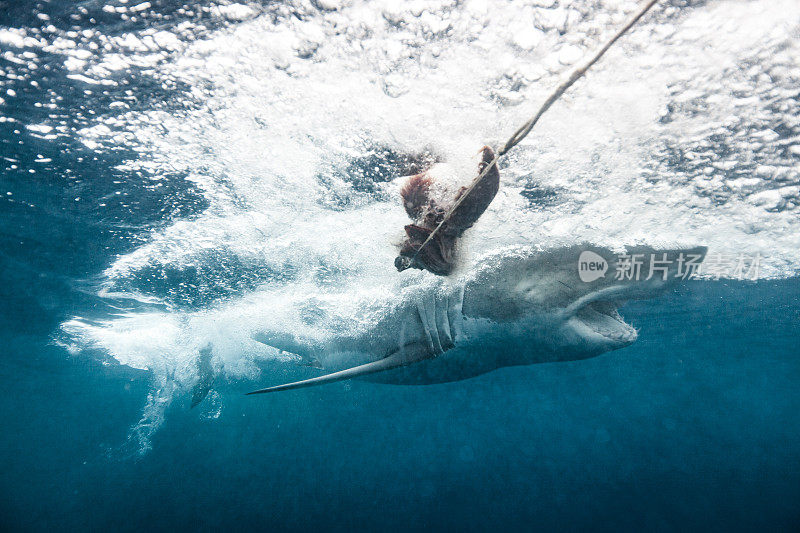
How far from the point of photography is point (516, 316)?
444 centimetres

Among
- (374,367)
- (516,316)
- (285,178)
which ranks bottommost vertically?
(374,367)

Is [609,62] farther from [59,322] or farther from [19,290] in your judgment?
[59,322]

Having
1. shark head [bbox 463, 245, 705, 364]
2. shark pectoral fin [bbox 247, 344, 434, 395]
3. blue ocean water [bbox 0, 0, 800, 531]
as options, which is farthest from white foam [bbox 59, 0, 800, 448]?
shark pectoral fin [bbox 247, 344, 434, 395]

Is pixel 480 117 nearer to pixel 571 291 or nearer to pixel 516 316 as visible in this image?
pixel 571 291

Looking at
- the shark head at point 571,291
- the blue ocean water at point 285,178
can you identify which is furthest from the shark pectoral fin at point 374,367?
the blue ocean water at point 285,178

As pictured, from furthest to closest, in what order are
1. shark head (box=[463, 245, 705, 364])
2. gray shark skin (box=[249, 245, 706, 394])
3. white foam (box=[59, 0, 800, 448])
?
gray shark skin (box=[249, 245, 706, 394]) → shark head (box=[463, 245, 705, 364]) → white foam (box=[59, 0, 800, 448])

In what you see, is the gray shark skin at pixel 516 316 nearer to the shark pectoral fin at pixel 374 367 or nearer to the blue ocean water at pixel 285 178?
the shark pectoral fin at pixel 374 367

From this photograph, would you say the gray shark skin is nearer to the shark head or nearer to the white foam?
the shark head

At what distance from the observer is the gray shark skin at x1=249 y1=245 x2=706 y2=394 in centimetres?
356

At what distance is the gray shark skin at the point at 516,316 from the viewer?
140 inches

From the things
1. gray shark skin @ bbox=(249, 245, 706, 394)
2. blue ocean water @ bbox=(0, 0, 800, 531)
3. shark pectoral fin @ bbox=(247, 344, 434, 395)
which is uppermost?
blue ocean water @ bbox=(0, 0, 800, 531)

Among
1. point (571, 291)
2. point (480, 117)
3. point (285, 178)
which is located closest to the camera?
point (571, 291)

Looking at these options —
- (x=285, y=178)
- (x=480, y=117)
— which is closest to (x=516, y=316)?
(x=480, y=117)

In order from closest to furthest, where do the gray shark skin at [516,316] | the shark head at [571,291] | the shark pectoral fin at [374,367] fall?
the shark head at [571,291] → the gray shark skin at [516,316] → the shark pectoral fin at [374,367]
